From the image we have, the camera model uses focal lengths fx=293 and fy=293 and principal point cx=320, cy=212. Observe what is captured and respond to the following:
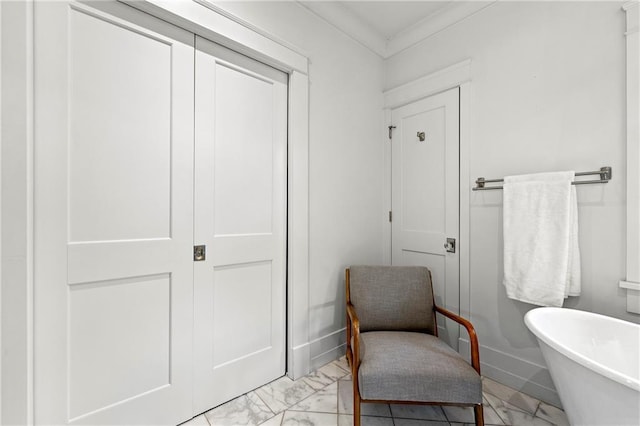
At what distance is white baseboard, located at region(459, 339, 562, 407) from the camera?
175 cm

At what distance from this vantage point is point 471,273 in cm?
212

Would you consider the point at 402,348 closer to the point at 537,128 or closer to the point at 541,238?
the point at 541,238

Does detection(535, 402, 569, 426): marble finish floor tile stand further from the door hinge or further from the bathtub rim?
the door hinge

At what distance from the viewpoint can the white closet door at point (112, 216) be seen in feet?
3.98

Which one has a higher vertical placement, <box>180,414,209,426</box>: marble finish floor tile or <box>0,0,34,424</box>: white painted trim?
<box>0,0,34,424</box>: white painted trim

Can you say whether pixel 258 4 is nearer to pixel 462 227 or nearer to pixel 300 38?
pixel 300 38

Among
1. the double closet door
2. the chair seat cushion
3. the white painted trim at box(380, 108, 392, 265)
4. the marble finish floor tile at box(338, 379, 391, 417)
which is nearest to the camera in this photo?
the double closet door

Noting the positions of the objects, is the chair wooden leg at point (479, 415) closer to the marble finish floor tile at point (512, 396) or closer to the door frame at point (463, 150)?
the marble finish floor tile at point (512, 396)

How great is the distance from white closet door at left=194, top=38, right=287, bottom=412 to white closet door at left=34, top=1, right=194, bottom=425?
83 millimetres

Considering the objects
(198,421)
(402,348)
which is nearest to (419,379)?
(402,348)

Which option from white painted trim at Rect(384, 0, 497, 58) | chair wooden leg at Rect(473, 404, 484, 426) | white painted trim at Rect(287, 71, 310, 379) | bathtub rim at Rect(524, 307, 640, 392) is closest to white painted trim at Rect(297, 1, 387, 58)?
white painted trim at Rect(384, 0, 497, 58)

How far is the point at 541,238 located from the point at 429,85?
138 cm

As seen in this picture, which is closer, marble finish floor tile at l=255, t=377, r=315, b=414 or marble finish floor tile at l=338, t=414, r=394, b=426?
marble finish floor tile at l=338, t=414, r=394, b=426

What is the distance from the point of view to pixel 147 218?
4.81ft
